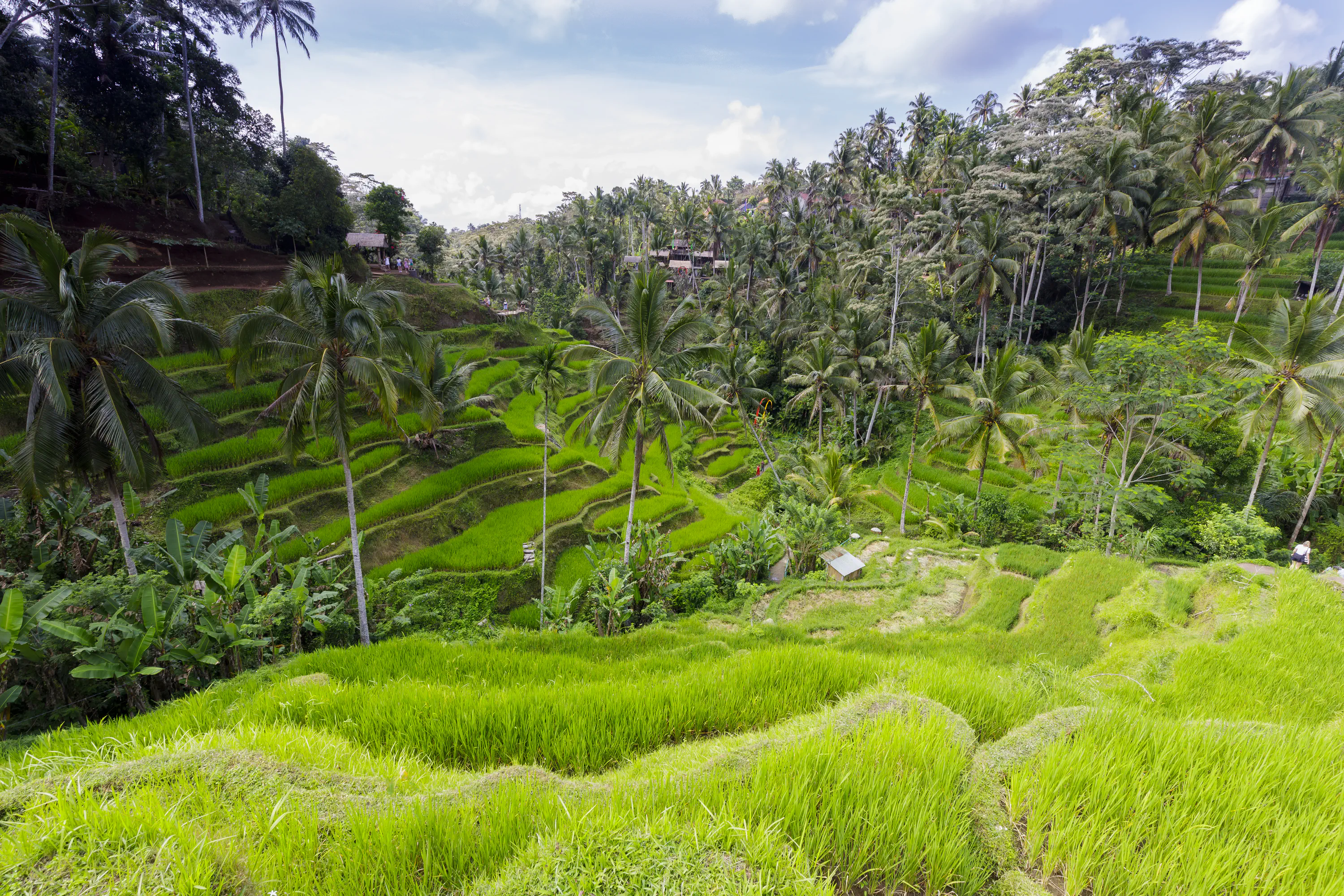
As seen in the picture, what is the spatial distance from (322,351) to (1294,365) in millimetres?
25039

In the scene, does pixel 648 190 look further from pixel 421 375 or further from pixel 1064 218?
pixel 421 375

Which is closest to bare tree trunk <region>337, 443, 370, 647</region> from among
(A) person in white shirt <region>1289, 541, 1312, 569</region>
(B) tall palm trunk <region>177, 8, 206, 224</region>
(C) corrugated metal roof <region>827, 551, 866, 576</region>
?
(C) corrugated metal roof <region>827, 551, 866, 576</region>

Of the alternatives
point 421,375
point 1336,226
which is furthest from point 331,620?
point 1336,226

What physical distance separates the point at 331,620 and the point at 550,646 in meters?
4.96

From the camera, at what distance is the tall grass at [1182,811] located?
2012 mm

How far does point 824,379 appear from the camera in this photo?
2519 centimetres

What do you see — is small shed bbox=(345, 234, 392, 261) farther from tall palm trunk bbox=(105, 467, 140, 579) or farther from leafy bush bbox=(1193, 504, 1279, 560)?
leafy bush bbox=(1193, 504, 1279, 560)

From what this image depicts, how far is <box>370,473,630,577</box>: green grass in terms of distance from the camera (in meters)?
14.1

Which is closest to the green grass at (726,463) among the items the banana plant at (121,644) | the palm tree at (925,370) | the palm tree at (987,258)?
the palm tree at (925,370)

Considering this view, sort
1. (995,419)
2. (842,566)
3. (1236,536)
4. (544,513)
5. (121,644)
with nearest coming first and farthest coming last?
(121,644) → (1236,536) → (544,513) → (842,566) → (995,419)

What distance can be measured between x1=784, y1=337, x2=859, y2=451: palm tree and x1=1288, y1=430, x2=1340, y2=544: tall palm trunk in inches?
590

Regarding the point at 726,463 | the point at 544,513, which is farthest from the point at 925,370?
the point at 544,513

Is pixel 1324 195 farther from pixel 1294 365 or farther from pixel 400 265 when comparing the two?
pixel 400 265

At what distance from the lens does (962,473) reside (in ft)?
88.3
